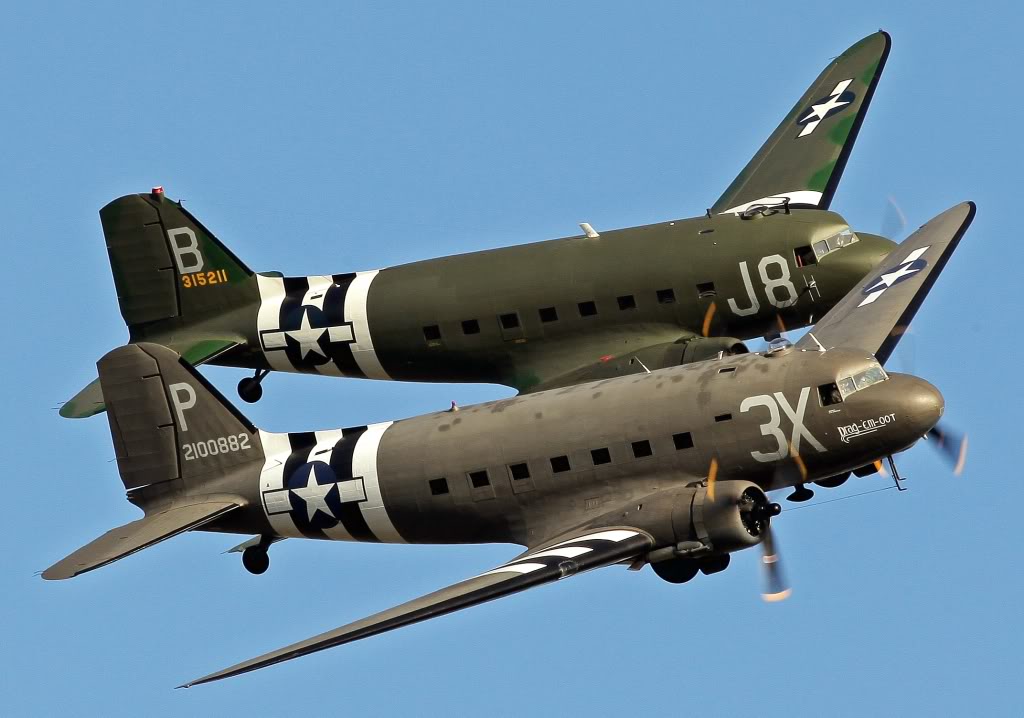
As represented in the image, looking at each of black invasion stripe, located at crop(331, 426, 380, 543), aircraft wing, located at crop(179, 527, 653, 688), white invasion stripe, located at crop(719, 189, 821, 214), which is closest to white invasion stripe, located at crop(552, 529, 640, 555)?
aircraft wing, located at crop(179, 527, 653, 688)

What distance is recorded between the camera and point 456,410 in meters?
51.0

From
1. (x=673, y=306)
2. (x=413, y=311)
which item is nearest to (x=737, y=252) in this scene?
(x=673, y=306)

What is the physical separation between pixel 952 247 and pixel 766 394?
10.3m

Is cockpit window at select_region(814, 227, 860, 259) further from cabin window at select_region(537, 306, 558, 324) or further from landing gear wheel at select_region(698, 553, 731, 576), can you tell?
landing gear wheel at select_region(698, 553, 731, 576)

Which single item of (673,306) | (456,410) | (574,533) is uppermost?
(673,306)

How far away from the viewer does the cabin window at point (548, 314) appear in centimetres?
5809

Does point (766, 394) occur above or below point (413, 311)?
below

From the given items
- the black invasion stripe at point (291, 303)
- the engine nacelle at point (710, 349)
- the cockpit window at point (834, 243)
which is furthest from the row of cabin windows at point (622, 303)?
the black invasion stripe at point (291, 303)

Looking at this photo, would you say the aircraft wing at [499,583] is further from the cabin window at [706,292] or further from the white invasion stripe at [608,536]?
the cabin window at [706,292]

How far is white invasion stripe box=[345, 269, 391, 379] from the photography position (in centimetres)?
5938

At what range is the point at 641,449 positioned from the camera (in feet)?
161

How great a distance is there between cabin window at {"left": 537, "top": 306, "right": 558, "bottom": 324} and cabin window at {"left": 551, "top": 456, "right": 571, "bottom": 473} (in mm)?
8966

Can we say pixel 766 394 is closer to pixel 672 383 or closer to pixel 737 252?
pixel 672 383

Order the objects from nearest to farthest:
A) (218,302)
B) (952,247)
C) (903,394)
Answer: (903,394) < (952,247) < (218,302)
